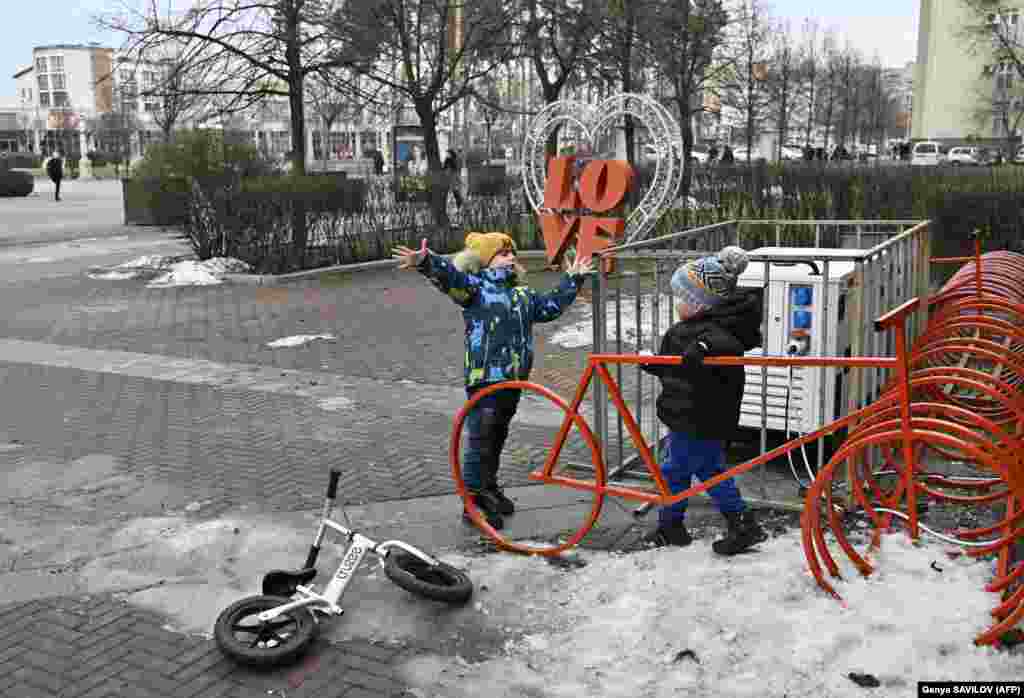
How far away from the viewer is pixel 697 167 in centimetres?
1953

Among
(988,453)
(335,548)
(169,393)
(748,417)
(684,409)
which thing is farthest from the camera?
(169,393)

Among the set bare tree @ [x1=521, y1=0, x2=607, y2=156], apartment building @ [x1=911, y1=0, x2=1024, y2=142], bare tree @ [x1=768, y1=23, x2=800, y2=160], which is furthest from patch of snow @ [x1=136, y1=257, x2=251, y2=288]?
apartment building @ [x1=911, y1=0, x2=1024, y2=142]

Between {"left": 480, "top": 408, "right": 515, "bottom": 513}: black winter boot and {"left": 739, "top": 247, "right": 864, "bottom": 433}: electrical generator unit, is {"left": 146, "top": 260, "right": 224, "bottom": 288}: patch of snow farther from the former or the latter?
{"left": 739, "top": 247, "right": 864, "bottom": 433}: electrical generator unit

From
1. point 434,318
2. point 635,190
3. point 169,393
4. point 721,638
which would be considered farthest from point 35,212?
point 721,638

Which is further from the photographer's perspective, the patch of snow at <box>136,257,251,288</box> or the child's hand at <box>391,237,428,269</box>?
the patch of snow at <box>136,257,251,288</box>

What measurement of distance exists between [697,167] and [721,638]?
16.5 metres

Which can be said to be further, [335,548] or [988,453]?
[335,548]

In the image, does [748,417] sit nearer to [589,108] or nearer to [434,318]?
[434,318]

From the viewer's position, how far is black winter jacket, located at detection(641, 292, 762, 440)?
15.4 feet

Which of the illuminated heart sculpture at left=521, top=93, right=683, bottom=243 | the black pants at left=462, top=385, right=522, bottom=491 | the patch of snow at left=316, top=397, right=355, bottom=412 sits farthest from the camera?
the illuminated heart sculpture at left=521, top=93, right=683, bottom=243

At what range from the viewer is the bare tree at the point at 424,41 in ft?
64.8

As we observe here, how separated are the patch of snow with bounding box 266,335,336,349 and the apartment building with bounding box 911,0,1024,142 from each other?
67299 mm

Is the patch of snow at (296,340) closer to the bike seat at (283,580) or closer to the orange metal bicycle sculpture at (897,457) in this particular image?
the orange metal bicycle sculpture at (897,457)

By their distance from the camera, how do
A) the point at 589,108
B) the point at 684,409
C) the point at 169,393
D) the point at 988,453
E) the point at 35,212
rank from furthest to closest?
the point at 35,212 < the point at 589,108 < the point at 169,393 < the point at 684,409 < the point at 988,453
